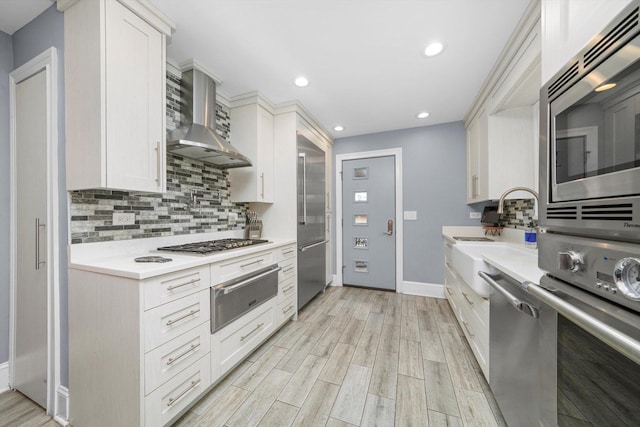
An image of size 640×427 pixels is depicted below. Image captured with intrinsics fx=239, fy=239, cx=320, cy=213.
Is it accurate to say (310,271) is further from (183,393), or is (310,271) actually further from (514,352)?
(514,352)

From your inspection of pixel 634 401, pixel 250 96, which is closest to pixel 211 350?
pixel 634 401

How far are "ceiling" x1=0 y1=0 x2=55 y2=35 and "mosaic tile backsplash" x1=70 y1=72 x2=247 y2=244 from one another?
2.28 ft

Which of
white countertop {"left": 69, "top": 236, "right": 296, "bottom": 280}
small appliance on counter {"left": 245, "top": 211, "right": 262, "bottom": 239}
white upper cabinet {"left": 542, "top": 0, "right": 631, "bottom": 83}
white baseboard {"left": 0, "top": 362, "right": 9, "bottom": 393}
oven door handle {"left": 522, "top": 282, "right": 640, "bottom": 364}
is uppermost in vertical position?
white upper cabinet {"left": 542, "top": 0, "right": 631, "bottom": 83}

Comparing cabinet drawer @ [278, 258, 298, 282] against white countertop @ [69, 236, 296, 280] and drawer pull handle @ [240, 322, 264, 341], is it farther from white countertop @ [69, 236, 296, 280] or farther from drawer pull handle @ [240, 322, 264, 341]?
white countertop @ [69, 236, 296, 280]

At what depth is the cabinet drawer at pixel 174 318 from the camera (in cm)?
117

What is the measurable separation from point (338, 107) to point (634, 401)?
112 inches

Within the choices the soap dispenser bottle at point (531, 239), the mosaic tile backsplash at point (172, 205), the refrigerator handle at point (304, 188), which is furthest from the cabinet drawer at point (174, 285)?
the soap dispenser bottle at point (531, 239)

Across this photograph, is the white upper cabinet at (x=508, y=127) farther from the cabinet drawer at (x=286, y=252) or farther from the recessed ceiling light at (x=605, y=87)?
the cabinet drawer at (x=286, y=252)

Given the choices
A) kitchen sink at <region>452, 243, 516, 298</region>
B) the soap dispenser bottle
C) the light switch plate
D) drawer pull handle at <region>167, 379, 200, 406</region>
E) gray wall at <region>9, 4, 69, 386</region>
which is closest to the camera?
drawer pull handle at <region>167, 379, 200, 406</region>

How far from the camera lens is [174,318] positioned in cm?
128

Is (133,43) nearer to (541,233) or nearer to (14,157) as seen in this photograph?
(14,157)

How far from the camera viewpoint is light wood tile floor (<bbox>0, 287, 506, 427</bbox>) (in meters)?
1.37

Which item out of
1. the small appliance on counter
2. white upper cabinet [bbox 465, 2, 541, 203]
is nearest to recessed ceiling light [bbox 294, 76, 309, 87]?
the small appliance on counter

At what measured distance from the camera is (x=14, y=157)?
156cm
